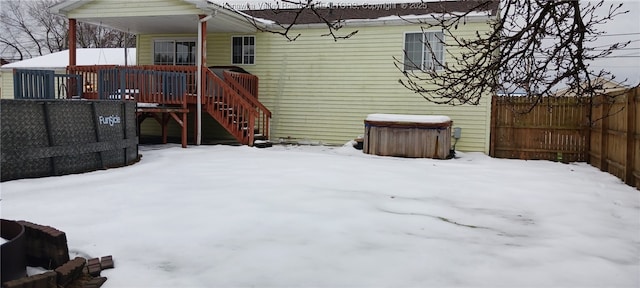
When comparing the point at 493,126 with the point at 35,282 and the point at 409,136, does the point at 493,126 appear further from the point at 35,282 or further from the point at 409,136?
the point at 35,282

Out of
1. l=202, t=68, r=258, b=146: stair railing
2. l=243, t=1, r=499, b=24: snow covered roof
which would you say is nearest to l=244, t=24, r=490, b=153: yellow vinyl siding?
l=243, t=1, r=499, b=24: snow covered roof

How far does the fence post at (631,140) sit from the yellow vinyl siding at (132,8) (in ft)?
30.2

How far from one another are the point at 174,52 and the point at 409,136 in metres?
8.27

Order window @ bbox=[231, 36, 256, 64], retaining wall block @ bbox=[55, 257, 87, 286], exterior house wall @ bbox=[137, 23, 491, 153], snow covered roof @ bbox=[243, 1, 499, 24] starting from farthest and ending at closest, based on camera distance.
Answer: window @ bbox=[231, 36, 256, 64]
snow covered roof @ bbox=[243, 1, 499, 24]
exterior house wall @ bbox=[137, 23, 491, 153]
retaining wall block @ bbox=[55, 257, 87, 286]

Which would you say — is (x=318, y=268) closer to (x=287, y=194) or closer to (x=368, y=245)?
(x=368, y=245)

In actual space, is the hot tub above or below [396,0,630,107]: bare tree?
below

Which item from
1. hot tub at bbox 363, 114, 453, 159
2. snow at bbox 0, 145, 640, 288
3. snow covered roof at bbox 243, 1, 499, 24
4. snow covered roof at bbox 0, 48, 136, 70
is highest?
snow covered roof at bbox 243, 1, 499, 24

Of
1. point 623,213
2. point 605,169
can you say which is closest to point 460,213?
point 623,213

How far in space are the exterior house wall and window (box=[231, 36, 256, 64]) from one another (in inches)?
6.5

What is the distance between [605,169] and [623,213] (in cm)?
429

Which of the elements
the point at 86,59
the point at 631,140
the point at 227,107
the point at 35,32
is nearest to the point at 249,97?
the point at 227,107

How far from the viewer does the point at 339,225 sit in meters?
4.82

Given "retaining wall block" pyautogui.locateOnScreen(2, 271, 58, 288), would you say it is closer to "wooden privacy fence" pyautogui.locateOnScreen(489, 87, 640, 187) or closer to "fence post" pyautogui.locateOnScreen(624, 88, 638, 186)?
"fence post" pyautogui.locateOnScreen(624, 88, 638, 186)

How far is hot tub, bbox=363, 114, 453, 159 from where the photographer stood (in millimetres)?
11141
